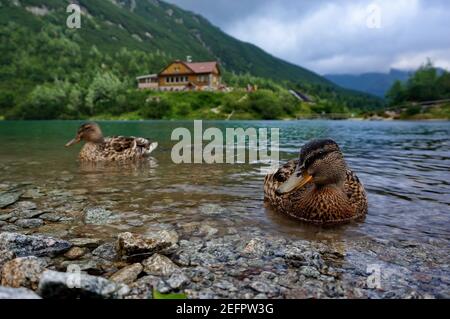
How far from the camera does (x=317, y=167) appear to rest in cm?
608

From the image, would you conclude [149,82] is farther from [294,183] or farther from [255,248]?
[255,248]

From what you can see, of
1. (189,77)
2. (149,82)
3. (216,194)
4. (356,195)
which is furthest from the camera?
(149,82)

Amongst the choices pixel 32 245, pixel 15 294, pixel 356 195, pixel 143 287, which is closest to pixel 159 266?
pixel 143 287

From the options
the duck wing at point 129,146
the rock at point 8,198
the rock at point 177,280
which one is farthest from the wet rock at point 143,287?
the duck wing at point 129,146

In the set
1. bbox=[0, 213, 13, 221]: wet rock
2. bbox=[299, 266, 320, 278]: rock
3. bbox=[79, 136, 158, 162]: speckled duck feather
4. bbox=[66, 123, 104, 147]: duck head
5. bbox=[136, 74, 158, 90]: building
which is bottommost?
bbox=[299, 266, 320, 278]: rock

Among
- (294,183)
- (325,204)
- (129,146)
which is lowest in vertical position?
(325,204)

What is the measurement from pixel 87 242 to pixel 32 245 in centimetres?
72

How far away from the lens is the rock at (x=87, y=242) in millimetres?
5070

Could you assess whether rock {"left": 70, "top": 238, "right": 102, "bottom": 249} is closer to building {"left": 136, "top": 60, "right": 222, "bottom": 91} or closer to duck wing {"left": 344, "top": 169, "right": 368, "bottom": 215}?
duck wing {"left": 344, "top": 169, "right": 368, "bottom": 215}

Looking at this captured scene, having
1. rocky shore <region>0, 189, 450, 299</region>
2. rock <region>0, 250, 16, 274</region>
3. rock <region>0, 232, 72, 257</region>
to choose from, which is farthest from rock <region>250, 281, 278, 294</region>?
rock <region>0, 250, 16, 274</region>

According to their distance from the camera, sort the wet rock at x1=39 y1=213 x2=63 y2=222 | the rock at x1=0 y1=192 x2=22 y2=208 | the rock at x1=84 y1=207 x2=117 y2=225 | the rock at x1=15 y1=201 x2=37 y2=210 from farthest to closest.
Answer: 1. the rock at x1=0 y1=192 x2=22 y2=208
2. the rock at x1=15 y1=201 x2=37 y2=210
3. the wet rock at x1=39 y1=213 x2=63 y2=222
4. the rock at x1=84 y1=207 x2=117 y2=225

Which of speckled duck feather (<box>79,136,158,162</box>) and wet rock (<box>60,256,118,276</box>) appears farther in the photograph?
speckled duck feather (<box>79,136,158,162</box>)

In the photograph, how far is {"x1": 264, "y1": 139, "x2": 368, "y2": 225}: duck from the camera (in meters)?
5.99

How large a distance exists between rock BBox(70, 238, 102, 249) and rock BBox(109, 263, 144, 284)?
3.83 ft
